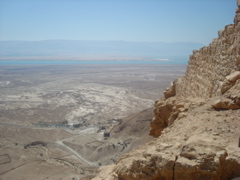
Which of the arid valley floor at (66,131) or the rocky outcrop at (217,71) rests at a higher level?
the rocky outcrop at (217,71)

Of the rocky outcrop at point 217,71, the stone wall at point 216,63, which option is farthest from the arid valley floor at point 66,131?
the stone wall at point 216,63

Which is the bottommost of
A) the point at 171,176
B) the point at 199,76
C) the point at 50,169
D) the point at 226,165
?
the point at 50,169

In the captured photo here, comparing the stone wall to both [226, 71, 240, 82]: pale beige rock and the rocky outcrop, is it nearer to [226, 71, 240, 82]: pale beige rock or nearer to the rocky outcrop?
the rocky outcrop

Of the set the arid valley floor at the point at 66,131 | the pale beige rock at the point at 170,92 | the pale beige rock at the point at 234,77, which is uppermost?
the pale beige rock at the point at 234,77

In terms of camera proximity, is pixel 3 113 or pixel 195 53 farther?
pixel 3 113

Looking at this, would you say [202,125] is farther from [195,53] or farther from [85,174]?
[85,174]

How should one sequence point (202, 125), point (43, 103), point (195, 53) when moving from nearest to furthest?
point (202, 125) < point (195, 53) < point (43, 103)

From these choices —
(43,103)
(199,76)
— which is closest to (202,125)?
(199,76)

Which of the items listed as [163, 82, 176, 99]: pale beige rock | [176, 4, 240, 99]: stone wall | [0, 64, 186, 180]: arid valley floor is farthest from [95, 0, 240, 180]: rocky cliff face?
[0, 64, 186, 180]: arid valley floor

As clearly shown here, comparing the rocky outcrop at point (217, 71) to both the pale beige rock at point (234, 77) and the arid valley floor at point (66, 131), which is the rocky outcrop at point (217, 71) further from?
the arid valley floor at point (66, 131)
